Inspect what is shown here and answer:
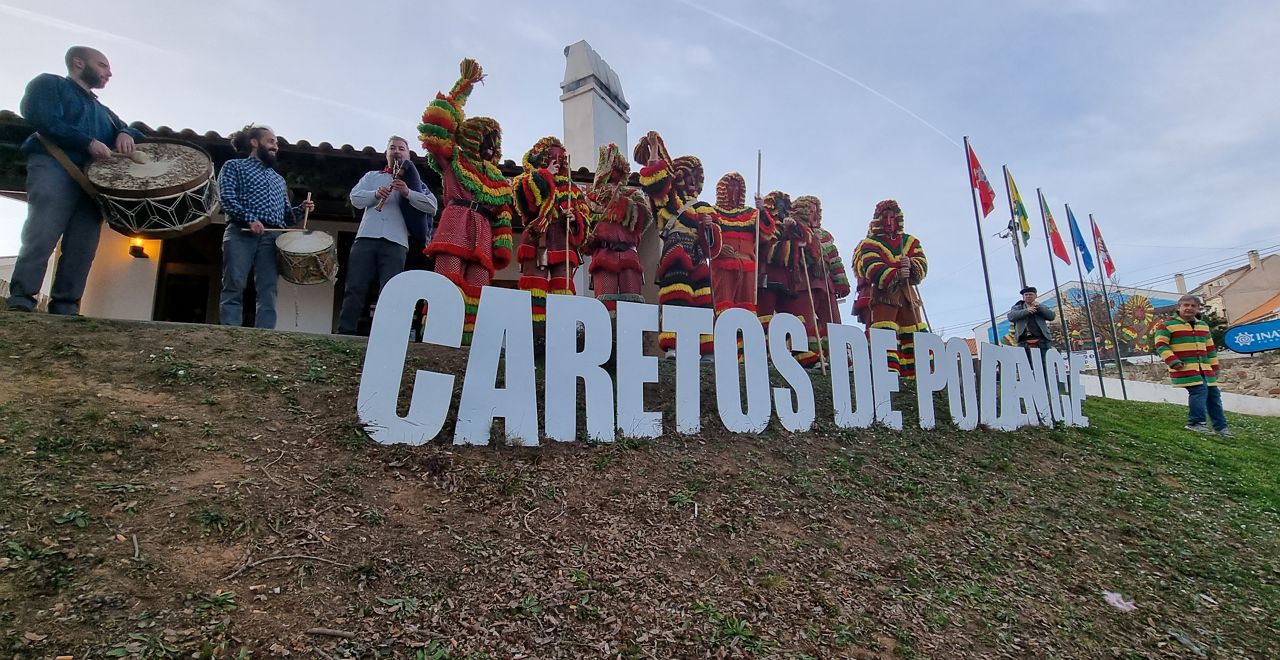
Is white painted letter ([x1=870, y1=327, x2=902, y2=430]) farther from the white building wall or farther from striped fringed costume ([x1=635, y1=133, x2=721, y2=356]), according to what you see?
the white building wall

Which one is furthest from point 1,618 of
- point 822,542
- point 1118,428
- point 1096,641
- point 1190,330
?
point 1190,330

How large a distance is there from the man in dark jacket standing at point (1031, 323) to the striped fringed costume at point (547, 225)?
5.33 m

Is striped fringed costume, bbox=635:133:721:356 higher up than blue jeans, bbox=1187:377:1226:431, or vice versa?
striped fringed costume, bbox=635:133:721:356

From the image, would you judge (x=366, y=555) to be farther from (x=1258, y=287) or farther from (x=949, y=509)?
(x=1258, y=287)

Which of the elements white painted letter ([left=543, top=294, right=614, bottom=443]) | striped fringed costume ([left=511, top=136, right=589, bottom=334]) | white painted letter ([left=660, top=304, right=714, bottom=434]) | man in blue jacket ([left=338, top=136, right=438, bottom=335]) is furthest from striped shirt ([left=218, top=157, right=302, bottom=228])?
white painted letter ([left=660, top=304, right=714, bottom=434])

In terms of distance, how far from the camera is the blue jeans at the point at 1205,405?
22.8ft

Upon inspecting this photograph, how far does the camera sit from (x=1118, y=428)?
256 inches

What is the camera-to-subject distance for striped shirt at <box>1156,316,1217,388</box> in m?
6.88

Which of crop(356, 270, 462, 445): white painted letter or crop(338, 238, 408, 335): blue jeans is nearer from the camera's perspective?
crop(356, 270, 462, 445): white painted letter

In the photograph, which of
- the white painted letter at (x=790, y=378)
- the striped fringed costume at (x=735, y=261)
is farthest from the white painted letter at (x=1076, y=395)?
the white painted letter at (x=790, y=378)

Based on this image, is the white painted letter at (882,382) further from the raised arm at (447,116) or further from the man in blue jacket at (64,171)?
the man in blue jacket at (64,171)

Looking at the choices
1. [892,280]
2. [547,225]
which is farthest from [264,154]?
[892,280]

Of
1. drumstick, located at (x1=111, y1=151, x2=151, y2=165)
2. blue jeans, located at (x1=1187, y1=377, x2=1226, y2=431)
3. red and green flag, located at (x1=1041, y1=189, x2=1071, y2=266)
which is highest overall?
red and green flag, located at (x1=1041, y1=189, x2=1071, y2=266)

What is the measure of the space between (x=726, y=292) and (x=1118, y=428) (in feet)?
14.8
